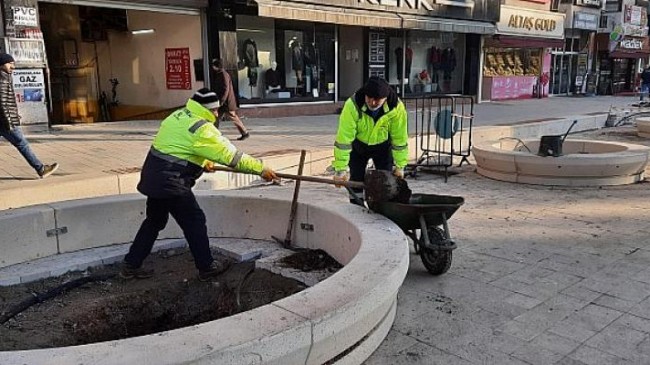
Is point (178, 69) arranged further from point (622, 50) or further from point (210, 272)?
point (622, 50)

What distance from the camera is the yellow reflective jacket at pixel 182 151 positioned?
3963 millimetres

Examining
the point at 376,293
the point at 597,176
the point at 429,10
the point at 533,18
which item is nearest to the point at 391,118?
the point at 376,293

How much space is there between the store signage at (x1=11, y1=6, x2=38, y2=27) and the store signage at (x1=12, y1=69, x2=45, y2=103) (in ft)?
2.83

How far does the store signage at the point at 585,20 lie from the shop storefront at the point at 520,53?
2016mm

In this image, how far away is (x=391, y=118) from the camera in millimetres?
4793

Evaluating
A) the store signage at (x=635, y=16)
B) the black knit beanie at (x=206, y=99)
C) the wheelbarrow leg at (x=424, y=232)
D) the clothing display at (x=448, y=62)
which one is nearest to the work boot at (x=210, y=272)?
the black knit beanie at (x=206, y=99)

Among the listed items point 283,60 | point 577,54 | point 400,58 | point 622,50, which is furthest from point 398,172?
point 622,50

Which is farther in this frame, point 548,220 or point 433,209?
point 548,220

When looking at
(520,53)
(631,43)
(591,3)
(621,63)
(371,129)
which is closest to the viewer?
(371,129)

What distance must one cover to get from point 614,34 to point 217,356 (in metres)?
31.9

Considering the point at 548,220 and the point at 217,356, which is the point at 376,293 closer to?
the point at 217,356

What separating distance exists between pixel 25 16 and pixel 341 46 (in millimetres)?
9944

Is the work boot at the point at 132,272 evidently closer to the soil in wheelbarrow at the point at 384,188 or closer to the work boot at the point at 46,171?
the soil in wheelbarrow at the point at 384,188

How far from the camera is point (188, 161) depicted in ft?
13.4
